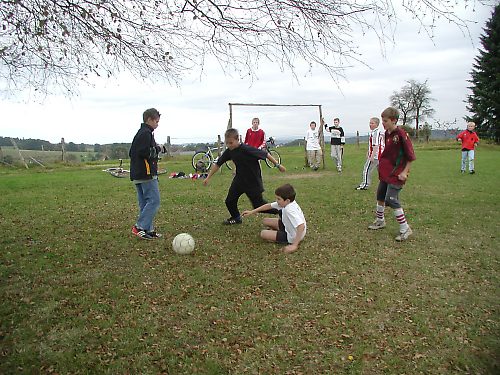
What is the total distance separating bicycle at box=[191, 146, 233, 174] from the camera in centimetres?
1745

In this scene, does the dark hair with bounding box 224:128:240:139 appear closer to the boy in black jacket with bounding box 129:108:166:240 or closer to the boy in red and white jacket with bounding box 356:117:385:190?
the boy in black jacket with bounding box 129:108:166:240

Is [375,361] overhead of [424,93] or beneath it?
beneath

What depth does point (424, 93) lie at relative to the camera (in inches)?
2125

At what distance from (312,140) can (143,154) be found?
11.7m

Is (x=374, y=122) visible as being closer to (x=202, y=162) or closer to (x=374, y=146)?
(x=374, y=146)

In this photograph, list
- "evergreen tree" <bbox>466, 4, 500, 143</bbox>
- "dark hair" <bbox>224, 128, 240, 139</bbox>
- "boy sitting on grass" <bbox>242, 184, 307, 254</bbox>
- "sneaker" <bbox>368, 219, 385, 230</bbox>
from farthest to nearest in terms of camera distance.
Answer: "evergreen tree" <bbox>466, 4, 500, 143</bbox> < "sneaker" <bbox>368, 219, 385, 230</bbox> < "dark hair" <bbox>224, 128, 240, 139</bbox> < "boy sitting on grass" <bbox>242, 184, 307, 254</bbox>

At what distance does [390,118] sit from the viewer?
655 centimetres

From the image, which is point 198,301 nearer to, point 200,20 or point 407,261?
point 407,261

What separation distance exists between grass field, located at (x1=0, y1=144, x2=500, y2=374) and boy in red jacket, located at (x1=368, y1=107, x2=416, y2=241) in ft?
1.46

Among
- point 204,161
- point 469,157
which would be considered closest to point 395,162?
point 469,157

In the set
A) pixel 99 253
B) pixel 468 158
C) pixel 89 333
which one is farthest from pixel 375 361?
pixel 468 158

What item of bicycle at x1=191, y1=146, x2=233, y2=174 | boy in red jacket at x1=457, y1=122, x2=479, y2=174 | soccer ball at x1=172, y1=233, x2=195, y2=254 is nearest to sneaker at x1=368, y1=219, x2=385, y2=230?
soccer ball at x1=172, y1=233, x2=195, y2=254

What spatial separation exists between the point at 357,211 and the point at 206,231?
3397 millimetres

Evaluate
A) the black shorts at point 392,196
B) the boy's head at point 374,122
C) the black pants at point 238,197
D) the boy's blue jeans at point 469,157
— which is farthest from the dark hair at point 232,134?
the boy's blue jeans at point 469,157
